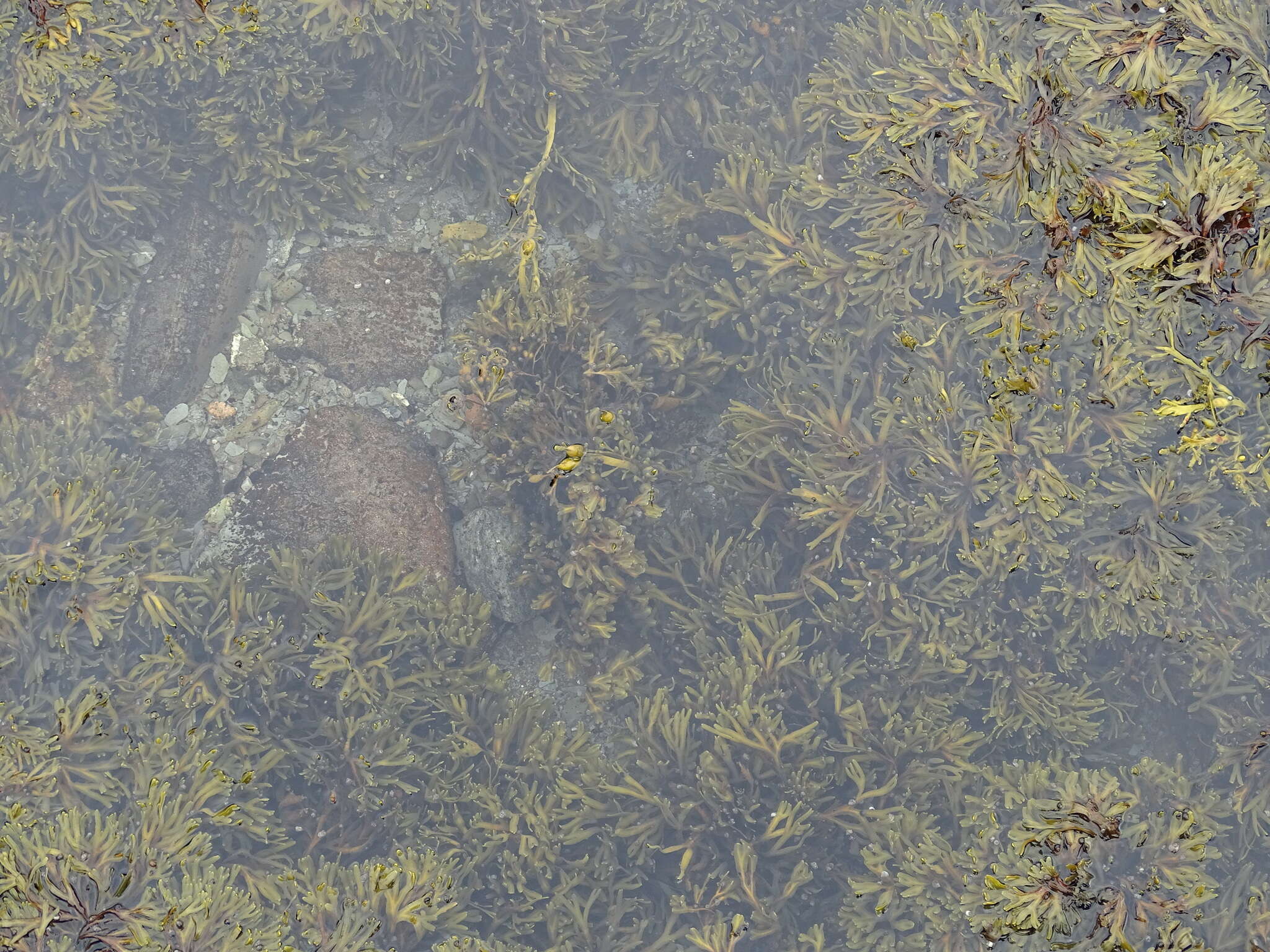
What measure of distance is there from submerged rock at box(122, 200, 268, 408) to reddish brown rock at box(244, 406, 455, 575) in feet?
2.77

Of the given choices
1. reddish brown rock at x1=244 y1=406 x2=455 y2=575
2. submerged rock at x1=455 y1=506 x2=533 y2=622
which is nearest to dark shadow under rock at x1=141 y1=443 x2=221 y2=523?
reddish brown rock at x1=244 y1=406 x2=455 y2=575

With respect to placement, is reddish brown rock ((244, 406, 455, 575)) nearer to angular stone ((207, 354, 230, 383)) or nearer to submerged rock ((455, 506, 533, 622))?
submerged rock ((455, 506, 533, 622))

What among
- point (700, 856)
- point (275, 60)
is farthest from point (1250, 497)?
→ point (275, 60)

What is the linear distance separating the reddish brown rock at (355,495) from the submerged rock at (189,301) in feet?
2.77

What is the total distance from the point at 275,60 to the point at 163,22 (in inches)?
23.4

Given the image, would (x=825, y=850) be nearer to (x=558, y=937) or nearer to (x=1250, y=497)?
(x=558, y=937)

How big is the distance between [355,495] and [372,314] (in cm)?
111

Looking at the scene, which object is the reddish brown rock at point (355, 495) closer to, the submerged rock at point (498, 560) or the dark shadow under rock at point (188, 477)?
the submerged rock at point (498, 560)

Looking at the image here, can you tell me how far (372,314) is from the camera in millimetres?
5086

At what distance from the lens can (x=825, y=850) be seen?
4.27 m

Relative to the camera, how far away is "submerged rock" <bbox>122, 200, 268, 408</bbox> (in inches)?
201

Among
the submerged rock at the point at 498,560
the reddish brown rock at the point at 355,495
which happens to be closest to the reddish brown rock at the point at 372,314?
the reddish brown rock at the point at 355,495

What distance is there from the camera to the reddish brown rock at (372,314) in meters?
5.04

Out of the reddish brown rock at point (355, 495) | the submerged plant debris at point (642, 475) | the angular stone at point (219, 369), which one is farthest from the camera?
the angular stone at point (219, 369)
